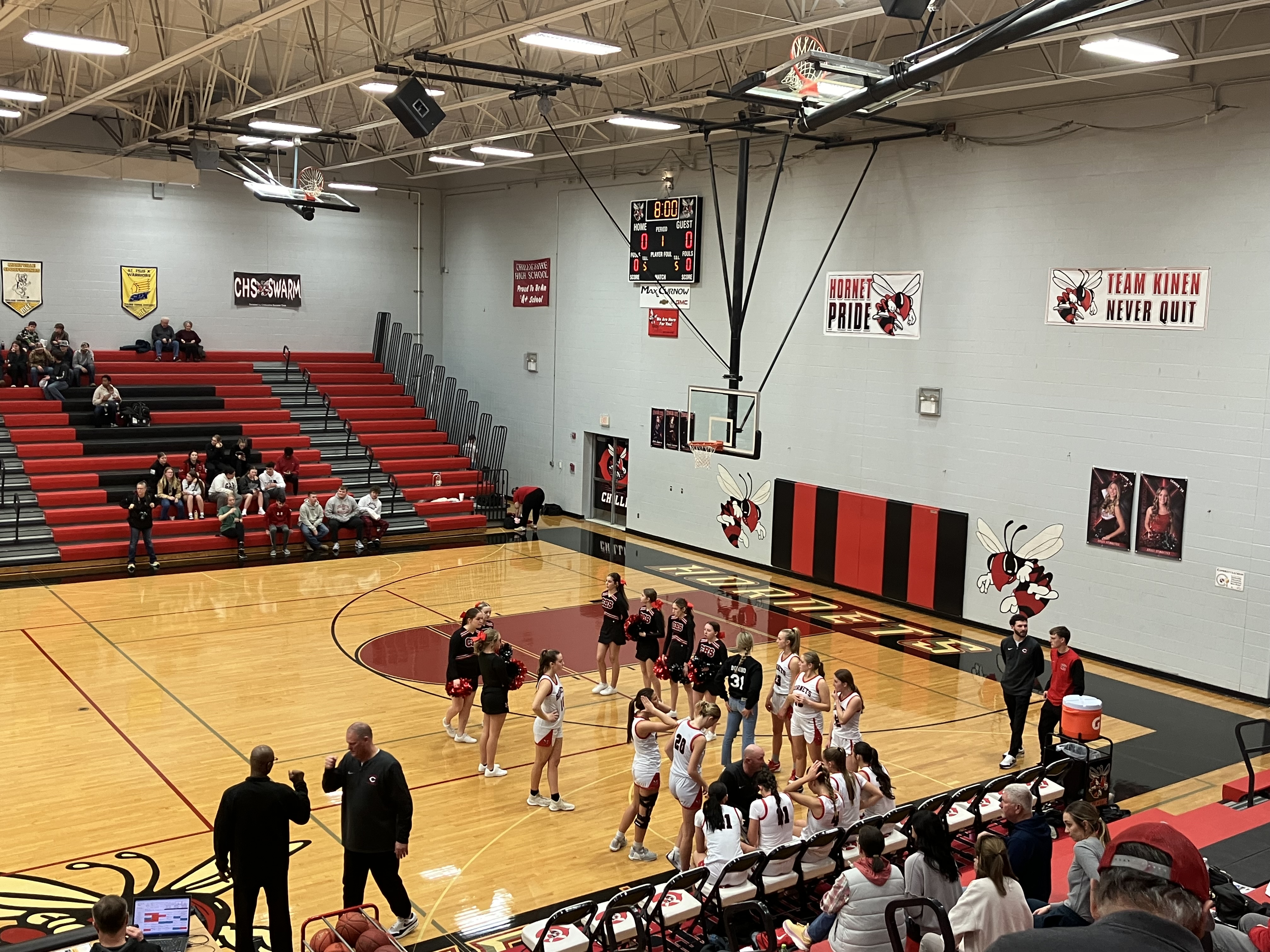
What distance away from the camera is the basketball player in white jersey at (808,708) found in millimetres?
10594

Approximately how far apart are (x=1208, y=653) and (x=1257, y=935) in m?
10.1

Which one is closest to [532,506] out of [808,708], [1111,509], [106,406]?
[106,406]

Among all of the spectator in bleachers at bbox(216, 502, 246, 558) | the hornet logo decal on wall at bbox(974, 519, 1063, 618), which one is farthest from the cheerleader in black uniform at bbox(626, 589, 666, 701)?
the spectator in bleachers at bbox(216, 502, 246, 558)

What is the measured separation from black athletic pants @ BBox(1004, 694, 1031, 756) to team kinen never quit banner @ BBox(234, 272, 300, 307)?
22695 mm

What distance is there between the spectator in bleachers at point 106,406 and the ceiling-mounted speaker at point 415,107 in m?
13.5

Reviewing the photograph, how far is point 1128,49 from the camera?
39.4 feet

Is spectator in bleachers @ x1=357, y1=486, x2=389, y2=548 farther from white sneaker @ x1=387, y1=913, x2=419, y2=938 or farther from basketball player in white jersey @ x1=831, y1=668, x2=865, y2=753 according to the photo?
white sneaker @ x1=387, y1=913, x2=419, y2=938

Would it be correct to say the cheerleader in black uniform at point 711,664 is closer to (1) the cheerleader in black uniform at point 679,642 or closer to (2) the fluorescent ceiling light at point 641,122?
(1) the cheerleader in black uniform at point 679,642

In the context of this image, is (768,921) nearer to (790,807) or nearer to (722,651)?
(790,807)

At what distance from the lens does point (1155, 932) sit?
1892 mm

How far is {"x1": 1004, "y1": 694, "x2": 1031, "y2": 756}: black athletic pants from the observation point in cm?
1149

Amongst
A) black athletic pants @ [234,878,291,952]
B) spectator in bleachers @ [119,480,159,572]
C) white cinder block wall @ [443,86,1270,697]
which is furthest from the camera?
spectator in bleachers @ [119,480,159,572]

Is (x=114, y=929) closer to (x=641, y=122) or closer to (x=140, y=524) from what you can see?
(x=641, y=122)

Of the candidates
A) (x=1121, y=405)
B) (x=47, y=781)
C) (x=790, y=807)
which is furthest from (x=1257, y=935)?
(x=1121, y=405)
